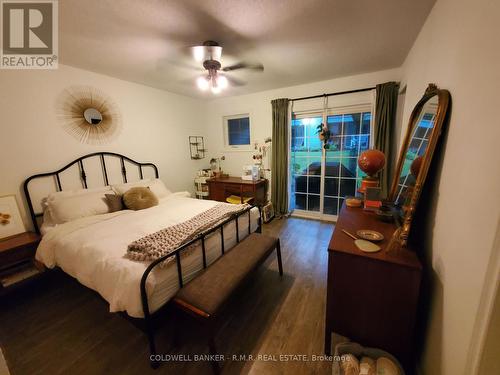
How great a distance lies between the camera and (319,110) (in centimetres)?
332

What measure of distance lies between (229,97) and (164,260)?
3.62 m

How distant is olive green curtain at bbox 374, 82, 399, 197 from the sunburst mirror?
12.4 ft

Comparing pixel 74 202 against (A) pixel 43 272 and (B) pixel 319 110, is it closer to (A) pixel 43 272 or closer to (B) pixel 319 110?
(A) pixel 43 272

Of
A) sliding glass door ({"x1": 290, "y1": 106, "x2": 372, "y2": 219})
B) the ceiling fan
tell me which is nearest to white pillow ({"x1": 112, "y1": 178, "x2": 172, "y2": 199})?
the ceiling fan

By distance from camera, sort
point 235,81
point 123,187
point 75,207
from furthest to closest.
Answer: point 235,81
point 123,187
point 75,207

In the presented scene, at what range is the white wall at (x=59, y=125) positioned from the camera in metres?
2.02

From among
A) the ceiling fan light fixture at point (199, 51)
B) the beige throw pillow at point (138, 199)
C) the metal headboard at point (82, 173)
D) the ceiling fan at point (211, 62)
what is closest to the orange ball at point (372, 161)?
the ceiling fan at point (211, 62)

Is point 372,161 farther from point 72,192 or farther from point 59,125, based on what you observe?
point 59,125

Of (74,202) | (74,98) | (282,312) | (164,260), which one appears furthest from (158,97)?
(282,312)

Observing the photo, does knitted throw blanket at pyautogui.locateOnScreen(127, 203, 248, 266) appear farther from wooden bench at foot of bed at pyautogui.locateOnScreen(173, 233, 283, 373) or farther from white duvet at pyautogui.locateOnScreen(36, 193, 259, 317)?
wooden bench at foot of bed at pyautogui.locateOnScreen(173, 233, 283, 373)

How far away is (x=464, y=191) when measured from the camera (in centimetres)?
85

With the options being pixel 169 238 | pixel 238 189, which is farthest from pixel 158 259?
pixel 238 189

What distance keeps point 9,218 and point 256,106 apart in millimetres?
3674

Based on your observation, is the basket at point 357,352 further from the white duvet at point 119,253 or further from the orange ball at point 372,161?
the orange ball at point 372,161
